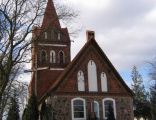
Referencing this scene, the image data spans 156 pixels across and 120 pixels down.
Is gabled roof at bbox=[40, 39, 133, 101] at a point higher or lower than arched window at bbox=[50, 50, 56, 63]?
lower

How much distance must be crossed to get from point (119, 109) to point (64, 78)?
7.24m

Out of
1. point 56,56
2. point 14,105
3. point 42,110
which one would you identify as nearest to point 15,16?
point 14,105

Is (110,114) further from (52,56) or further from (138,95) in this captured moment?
(138,95)

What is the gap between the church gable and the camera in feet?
143


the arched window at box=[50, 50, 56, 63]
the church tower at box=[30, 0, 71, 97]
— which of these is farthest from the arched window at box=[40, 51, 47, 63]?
the arched window at box=[50, 50, 56, 63]

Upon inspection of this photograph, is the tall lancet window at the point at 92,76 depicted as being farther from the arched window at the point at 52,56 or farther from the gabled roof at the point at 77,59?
the arched window at the point at 52,56

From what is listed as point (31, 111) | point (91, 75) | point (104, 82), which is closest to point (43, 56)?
point (91, 75)

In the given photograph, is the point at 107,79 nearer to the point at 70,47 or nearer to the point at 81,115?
the point at 81,115

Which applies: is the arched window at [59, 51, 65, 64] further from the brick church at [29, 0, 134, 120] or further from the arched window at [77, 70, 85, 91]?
the arched window at [77, 70, 85, 91]

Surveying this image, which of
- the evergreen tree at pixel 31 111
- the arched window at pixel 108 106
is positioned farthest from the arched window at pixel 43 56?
the evergreen tree at pixel 31 111

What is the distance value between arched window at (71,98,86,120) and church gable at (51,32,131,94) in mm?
1085

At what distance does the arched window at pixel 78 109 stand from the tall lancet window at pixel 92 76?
1922 millimetres

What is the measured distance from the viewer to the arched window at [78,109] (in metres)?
42.8

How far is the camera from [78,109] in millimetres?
43125
